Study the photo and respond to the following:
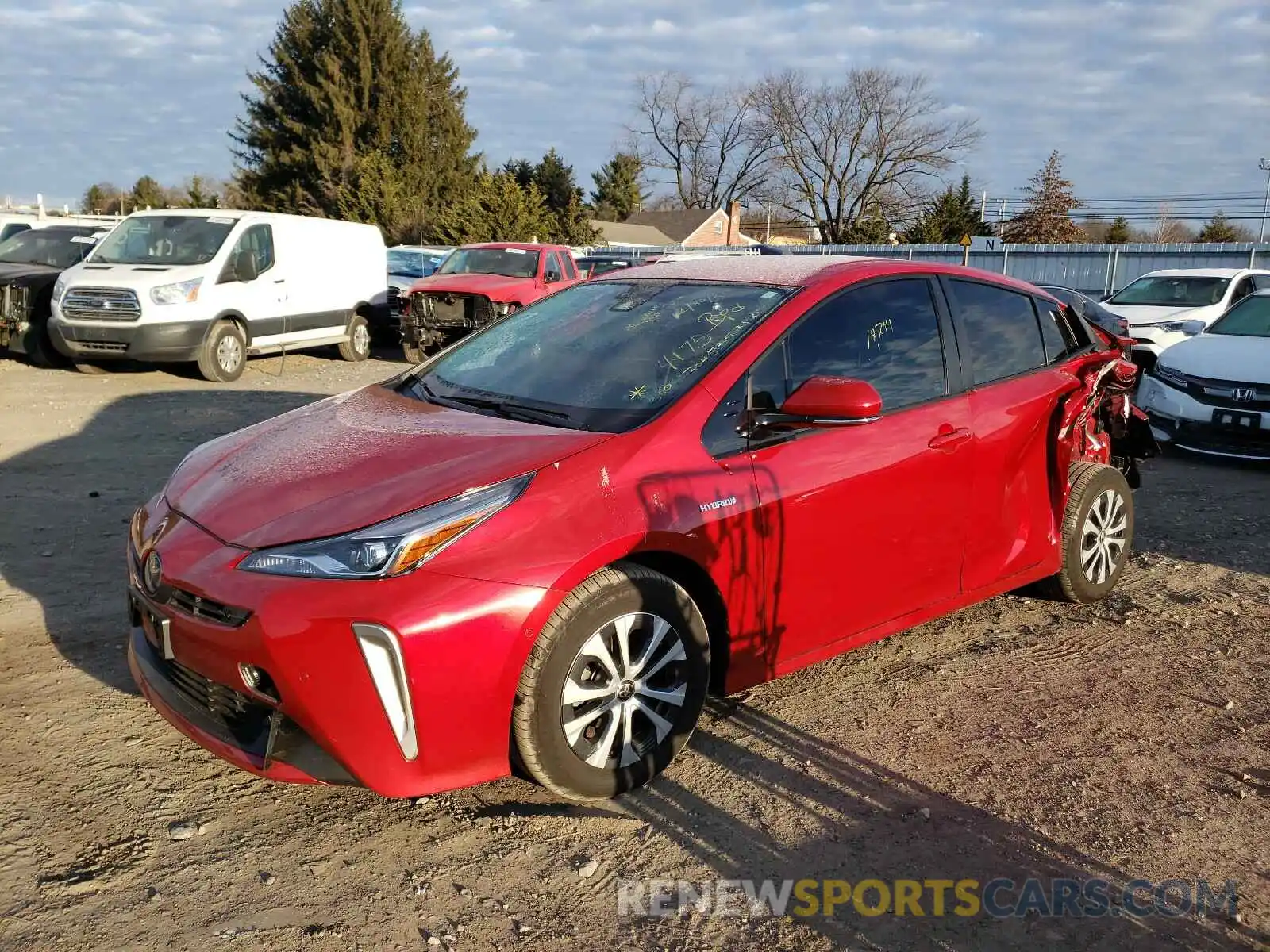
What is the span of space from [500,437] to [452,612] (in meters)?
0.74

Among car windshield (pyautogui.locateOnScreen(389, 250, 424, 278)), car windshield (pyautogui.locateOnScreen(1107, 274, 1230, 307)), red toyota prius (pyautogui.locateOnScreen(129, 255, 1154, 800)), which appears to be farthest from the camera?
car windshield (pyautogui.locateOnScreen(389, 250, 424, 278))

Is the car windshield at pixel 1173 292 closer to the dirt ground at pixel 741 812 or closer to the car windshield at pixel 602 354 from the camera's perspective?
the dirt ground at pixel 741 812

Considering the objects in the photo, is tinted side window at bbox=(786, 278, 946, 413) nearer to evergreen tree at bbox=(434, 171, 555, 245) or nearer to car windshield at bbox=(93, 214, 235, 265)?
car windshield at bbox=(93, 214, 235, 265)

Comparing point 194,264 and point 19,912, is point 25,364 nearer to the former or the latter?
point 194,264

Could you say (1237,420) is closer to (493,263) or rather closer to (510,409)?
(510,409)

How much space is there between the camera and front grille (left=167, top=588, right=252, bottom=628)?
110 inches

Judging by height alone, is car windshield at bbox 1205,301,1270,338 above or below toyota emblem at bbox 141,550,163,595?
above

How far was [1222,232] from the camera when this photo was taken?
1714 inches

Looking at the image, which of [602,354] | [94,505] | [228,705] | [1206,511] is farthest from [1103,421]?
[94,505]

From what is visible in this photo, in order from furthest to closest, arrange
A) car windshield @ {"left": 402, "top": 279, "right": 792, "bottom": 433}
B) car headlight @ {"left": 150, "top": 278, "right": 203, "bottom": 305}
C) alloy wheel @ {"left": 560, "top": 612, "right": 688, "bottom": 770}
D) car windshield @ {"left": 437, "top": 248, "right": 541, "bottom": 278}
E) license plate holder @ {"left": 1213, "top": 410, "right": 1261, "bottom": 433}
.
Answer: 1. car windshield @ {"left": 437, "top": 248, "right": 541, "bottom": 278}
2. car headlight @ {"left": 150, "top": 278, "right": 203, "bottom": 305}
3. license plate holder @ {"left": 1213, "top": 410, "right": 1261, "bottom": 433}
4. car windshield @ {"left": 402, "top": 279, "right": 792, "bottom": 433}
5. alloy wheel @ {"left": 560, "top": 612, "right": 688, "bottom": 770}

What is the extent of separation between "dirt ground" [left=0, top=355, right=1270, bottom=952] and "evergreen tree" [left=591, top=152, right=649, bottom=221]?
212ft

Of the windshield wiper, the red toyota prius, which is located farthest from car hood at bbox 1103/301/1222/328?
the windshield wiper

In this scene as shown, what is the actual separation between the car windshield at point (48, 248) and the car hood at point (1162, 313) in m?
14.4

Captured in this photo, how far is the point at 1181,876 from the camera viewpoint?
Result: 290cm
